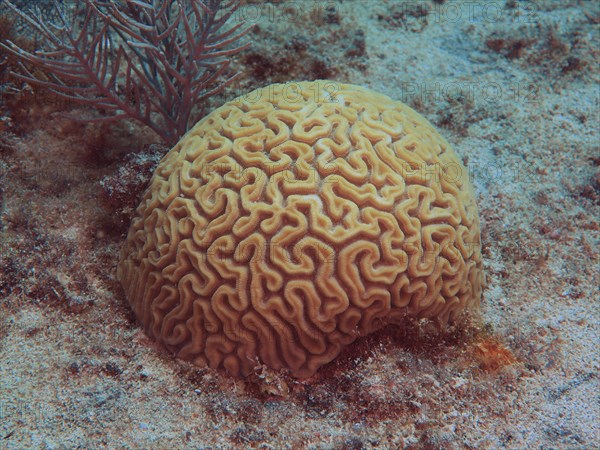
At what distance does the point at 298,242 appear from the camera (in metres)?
3.05

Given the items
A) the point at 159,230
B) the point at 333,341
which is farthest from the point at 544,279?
the point at 159,230

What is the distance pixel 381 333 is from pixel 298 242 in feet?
3.12

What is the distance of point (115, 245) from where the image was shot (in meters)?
3.91

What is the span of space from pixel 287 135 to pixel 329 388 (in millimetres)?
2009

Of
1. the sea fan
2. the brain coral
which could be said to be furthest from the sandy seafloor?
the sea fan

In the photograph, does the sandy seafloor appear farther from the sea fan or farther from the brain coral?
the sea fan

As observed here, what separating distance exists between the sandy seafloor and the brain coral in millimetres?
254

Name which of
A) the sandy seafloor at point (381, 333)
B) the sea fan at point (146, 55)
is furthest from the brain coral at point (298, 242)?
the sea fan at point (146, 55)

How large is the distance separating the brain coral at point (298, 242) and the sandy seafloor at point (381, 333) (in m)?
0.25

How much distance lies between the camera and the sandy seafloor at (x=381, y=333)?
2717 mm

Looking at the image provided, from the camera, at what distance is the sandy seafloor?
8.91ft

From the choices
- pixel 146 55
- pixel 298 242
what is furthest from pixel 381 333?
pixel 146 55

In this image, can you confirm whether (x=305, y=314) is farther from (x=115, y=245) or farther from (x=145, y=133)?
(x=145, y=133)

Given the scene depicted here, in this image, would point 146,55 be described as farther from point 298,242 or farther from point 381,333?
→ point 381,333
